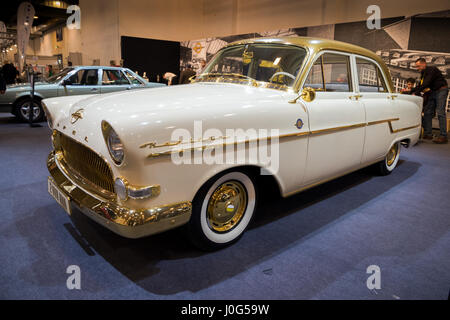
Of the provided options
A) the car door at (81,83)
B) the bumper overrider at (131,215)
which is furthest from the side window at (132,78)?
the bumper overrider at (131,215)

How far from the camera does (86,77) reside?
7520 millimetres

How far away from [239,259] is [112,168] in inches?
42.5

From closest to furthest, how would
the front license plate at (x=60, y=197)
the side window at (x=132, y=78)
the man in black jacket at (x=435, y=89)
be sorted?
the front license plate at (x=60, y=197) < the man in black jacket at (x=435, y=89) < the side window at (x=132, y=78)

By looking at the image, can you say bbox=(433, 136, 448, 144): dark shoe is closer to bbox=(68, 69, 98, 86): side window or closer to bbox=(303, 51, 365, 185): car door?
bbox=(303, 51, 365, 185): car door

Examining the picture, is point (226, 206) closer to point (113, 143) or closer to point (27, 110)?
point (113, 143)

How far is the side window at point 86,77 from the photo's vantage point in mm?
7492

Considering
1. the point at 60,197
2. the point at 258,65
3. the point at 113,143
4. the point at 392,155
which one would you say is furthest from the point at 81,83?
the point at 392,155

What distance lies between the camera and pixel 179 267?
208cm

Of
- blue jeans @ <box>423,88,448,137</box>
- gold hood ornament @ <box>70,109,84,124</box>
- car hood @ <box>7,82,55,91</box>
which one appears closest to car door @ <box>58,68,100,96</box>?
car hood @ <box>7,82,55,91</box>

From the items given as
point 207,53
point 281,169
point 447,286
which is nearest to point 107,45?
point 207,53

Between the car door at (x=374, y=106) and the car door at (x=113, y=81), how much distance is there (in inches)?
228

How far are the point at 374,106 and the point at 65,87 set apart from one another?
6.80 meters

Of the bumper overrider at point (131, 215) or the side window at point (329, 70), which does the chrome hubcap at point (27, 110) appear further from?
the side window at point (329, 70)

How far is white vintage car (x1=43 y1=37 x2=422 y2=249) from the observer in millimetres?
1781
